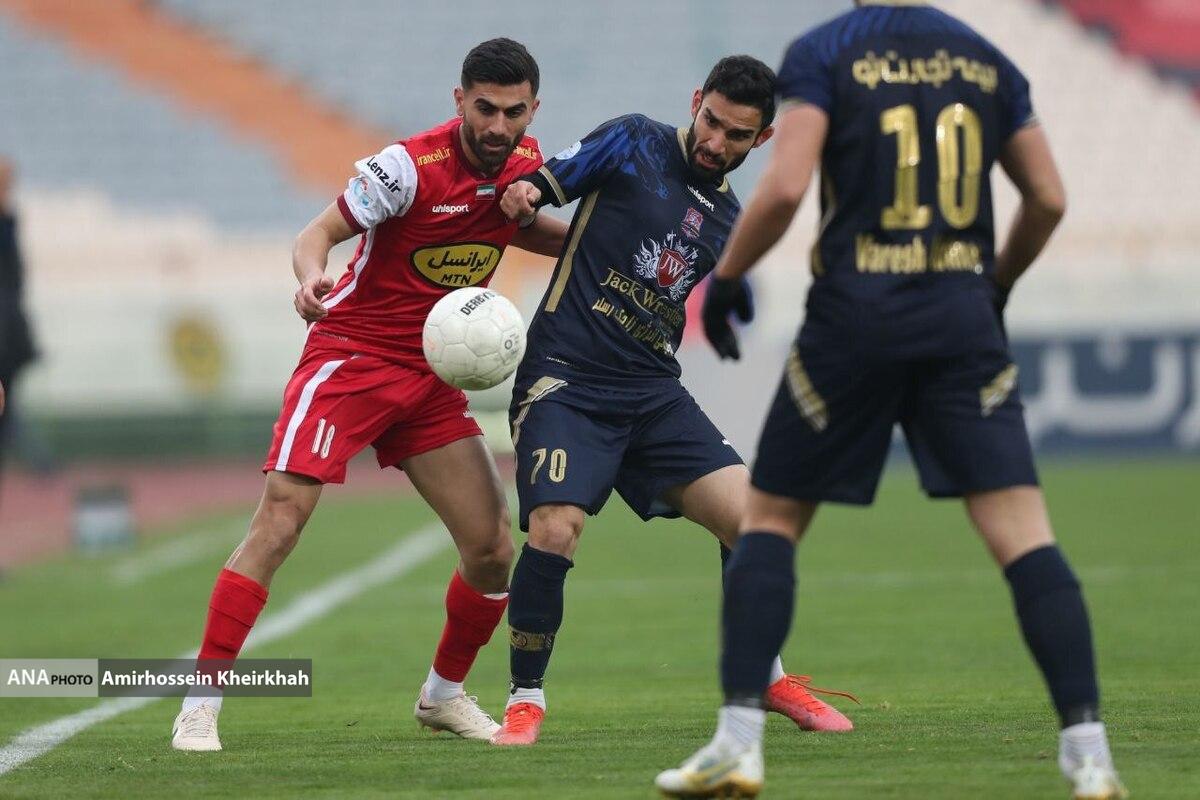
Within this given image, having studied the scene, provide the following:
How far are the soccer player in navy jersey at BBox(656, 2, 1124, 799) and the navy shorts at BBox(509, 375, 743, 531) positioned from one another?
1429mm

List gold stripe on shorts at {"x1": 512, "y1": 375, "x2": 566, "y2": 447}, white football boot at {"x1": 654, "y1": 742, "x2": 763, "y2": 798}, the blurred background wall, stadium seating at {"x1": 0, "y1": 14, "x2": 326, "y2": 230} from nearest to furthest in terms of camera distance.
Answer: white football boot at {"x1": 654, "y1": 742, "x2": 763, "y2": 798}, gold stripe on shorts at {"x1": 512, "y1": 375, "x2": 566, "y2": 447}, the blurred background wall, stadium seating at {"x1": 0, "y1": 14, "x2": 326, "y2": 230}

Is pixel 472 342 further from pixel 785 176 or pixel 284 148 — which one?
pixel 284 148

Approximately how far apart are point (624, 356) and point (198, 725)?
1.79 meters

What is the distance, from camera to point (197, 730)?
17.7 ft

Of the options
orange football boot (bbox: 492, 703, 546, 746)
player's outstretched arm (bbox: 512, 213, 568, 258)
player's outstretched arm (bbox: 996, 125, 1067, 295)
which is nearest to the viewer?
player's outstretched arm (bbox: 996, 125, 1067, 295)

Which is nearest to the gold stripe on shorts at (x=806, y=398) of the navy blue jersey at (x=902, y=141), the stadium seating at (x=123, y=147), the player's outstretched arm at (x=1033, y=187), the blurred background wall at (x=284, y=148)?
the navy blue jersey at (x=902, y=141)

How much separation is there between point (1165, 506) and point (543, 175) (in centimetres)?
1089

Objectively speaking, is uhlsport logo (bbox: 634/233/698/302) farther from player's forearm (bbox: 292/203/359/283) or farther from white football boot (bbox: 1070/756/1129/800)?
white football boot (bbox: 1070/756/1129/800)

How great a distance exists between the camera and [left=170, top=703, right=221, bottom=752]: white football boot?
17.6ft

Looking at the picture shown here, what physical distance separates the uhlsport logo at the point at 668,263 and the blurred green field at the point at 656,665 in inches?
57.5

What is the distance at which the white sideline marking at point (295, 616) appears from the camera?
223 inches

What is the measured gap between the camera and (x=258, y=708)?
6.74m

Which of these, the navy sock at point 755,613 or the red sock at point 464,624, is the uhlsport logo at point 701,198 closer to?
the red sock at point 464,624

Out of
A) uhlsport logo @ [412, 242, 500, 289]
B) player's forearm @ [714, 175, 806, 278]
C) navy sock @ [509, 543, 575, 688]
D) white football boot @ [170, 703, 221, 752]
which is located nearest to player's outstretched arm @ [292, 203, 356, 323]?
uhlsport logo @ [412, 242, 500, 289]
